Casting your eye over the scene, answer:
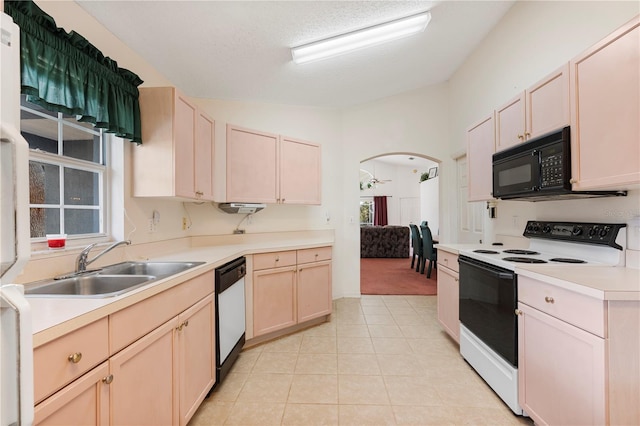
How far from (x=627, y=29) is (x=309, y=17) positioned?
Result: 1.82 metres

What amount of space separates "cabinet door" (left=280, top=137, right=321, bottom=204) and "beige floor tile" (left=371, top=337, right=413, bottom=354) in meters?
1.64

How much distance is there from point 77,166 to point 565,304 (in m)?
2.75

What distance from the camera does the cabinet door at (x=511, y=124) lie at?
80.2 inches

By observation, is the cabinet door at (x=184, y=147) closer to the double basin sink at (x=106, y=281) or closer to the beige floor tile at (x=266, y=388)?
the double basin sink at (x=106, y=281)

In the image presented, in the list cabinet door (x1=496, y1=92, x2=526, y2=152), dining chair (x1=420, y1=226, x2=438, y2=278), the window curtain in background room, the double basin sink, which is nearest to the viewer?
the double basin sink

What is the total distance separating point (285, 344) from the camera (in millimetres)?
2607

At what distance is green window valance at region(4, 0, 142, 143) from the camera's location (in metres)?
1.24

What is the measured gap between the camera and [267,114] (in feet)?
11.4

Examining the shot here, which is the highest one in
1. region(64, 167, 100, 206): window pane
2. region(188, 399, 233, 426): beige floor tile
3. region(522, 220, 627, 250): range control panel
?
region(64, 167, 100, 206): window pane

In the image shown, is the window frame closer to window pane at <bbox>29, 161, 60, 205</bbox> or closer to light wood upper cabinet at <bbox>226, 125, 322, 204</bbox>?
window pane at <bbox>29, 161, 60, 205</bbox>

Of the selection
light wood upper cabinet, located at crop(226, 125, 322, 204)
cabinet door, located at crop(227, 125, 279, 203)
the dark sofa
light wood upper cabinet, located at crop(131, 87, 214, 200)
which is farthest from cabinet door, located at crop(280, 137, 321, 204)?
the dark sofa

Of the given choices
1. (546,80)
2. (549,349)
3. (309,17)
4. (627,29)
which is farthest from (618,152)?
(309,17)

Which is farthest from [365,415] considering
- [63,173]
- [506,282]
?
[63,173]

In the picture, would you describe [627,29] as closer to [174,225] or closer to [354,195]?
[354,195]
